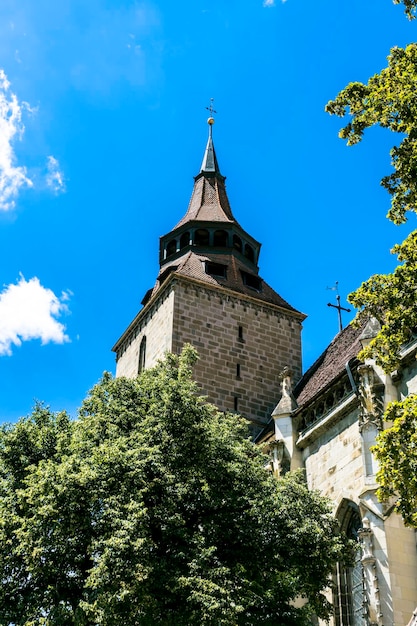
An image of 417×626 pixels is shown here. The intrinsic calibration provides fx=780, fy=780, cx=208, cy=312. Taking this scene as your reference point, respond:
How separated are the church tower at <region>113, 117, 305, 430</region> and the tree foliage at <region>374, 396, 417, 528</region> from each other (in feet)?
56.1

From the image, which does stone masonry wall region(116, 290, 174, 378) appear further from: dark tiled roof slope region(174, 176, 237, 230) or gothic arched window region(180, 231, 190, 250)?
dark tiled roof slope region(174, 176, 237, 230)

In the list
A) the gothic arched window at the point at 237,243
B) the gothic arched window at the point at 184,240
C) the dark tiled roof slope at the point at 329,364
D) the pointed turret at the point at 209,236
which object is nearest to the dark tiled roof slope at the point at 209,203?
the pointed turret at the point at 209,236

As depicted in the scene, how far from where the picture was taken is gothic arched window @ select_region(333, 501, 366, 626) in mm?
17625

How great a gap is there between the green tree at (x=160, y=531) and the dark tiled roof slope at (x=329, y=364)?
23.9 ft

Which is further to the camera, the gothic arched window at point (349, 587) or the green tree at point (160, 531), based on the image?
the gothic arched window at point (349, 587)

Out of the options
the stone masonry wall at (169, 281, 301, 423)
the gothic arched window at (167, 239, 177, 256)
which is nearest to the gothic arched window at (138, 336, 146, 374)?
the stone masonry wall at (169, 281, 301, 423)

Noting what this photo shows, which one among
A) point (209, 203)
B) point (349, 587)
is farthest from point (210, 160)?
point (349, 587)

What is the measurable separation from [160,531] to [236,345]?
16.1 metres

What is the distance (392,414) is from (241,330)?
19.2 m

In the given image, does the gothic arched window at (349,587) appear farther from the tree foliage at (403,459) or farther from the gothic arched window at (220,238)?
the gothic arched window at (220,238)

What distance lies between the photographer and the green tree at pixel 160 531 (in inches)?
513

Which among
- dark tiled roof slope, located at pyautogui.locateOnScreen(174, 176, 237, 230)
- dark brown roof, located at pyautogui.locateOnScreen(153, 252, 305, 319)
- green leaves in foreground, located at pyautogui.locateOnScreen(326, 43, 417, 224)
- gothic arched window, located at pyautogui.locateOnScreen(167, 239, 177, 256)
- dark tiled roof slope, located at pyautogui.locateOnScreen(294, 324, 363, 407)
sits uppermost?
dark tiled roof slope, located at pyautogui.locateOnScreen(174, 176, 237, 230)

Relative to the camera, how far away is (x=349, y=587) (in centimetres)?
1823

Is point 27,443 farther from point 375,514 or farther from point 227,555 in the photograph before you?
point 375,514
